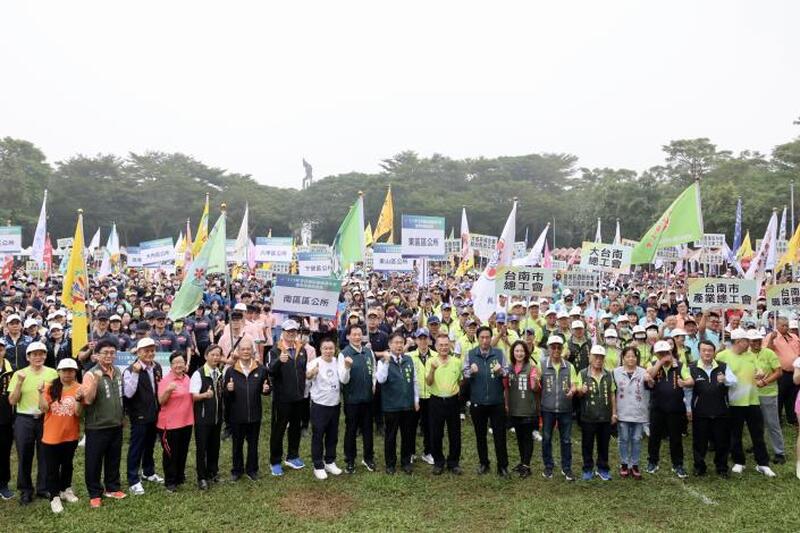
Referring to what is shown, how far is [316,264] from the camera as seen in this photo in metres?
17.4

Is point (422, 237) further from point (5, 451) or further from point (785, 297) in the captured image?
point (5, 451)

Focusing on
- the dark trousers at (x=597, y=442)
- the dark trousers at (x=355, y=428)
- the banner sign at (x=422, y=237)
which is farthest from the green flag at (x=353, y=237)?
the banner sign at (x=422, y=237)

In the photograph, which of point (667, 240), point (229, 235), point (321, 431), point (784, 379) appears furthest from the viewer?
point (229, 235)

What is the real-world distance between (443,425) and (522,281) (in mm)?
3017

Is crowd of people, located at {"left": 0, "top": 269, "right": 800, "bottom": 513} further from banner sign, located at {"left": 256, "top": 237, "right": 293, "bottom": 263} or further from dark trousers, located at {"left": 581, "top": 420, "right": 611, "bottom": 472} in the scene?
banner sign, located at {"left": 256, "top": 237, "right": 293, "bottom": 263}

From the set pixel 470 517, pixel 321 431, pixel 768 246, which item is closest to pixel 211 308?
Result: pixel 321 431

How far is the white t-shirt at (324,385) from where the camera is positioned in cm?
773

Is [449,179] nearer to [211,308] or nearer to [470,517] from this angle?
[211,308]

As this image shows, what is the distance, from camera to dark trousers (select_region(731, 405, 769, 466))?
25.6 feet

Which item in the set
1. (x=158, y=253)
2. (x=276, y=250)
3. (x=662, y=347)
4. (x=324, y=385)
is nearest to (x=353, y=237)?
(x=324, y=385)

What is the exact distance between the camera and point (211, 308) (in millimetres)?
12938

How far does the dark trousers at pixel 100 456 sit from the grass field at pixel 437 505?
218 millimetres

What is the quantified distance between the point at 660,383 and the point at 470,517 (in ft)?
9.74

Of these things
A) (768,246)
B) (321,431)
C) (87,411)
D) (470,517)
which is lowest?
(470,517)
